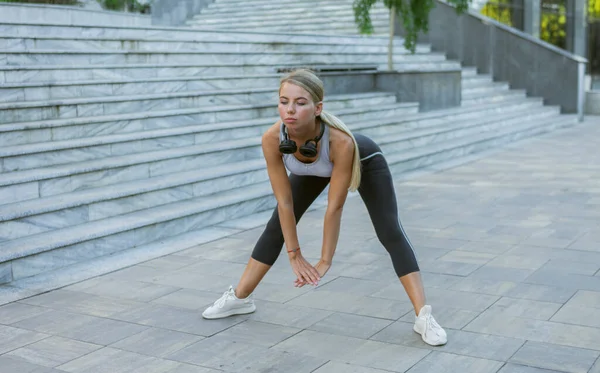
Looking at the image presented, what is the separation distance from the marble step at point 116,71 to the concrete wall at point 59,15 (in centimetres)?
139

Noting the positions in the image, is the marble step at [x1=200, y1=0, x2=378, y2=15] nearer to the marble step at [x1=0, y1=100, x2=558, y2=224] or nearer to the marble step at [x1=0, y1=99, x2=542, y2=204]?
the marble step at [x1=0, y1=99, x2=542, y2=204]

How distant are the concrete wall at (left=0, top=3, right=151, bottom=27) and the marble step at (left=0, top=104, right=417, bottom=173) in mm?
2867

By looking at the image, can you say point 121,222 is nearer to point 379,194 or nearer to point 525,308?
point 379,194

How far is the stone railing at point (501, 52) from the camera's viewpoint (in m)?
20.1

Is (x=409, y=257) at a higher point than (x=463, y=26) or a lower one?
lower

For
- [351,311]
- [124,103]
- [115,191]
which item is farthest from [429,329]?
[124,103]

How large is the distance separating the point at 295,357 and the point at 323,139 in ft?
3.88

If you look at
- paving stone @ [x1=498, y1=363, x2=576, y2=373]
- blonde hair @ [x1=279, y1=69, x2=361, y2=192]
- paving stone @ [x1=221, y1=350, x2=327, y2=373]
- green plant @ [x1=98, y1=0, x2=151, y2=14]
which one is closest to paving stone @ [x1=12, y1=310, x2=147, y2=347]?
paving stone @ [x1=221, y1=350, x2=327, y2=373]

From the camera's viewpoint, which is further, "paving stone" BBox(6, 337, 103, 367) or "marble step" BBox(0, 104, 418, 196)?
"marble step" BBox(0, 104, 418, 196)

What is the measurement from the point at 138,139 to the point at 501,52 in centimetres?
1394

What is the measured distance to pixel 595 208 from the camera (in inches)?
351

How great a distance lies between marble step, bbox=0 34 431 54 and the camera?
33.2 ft

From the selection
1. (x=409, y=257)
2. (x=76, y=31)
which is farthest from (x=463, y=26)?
(x=409, y=257)

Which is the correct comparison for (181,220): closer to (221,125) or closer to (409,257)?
(221,125)
